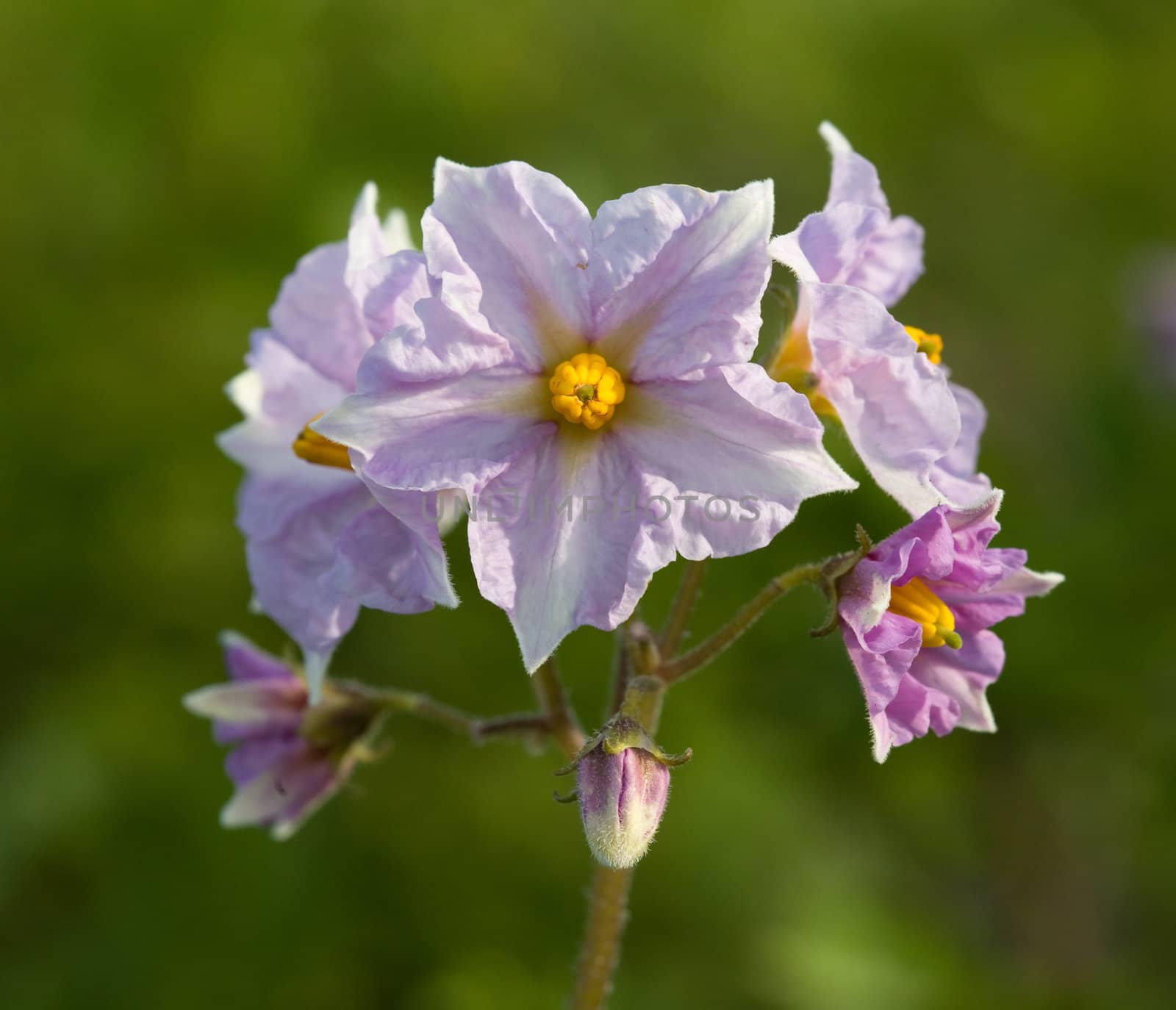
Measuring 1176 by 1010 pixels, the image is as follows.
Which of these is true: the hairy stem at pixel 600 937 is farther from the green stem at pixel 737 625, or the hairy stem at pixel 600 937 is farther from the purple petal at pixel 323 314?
the purple petal at pixel 323 314

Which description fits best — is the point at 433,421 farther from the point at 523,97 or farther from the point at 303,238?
the point at 523,97

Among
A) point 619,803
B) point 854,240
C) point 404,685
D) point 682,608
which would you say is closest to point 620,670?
point 682,608

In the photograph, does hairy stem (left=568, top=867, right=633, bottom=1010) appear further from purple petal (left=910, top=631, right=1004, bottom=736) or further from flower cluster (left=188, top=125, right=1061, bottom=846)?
purple petal (left=910, top=631, right=1004, bottom=736)

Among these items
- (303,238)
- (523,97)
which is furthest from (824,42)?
(303,238)

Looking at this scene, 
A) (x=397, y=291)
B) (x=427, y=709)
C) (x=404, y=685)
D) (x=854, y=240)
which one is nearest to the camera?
(x=397, y=291)

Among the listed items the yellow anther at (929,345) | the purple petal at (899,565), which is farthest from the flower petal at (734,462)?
the yellow anther at (929,345)

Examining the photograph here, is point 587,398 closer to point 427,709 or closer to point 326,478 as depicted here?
point 326,478

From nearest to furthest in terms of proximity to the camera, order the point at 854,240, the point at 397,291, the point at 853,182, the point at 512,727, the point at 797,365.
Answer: the point at 397,291 < the point at 854,240 < the point at 853,182 < the point at 797,365 < the point at 512,727
